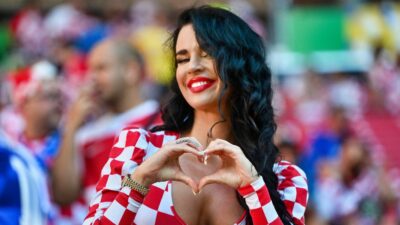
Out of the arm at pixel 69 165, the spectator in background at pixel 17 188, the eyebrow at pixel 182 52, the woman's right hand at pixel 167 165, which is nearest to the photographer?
the woman's right hand at pixel 167 165

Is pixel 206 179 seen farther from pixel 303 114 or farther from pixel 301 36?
pixel 301 36

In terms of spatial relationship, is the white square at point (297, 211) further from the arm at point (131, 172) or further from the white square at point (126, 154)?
the white square at point (126, 154)

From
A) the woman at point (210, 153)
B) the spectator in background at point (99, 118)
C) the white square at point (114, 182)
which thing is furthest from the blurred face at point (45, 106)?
the white square at point (114, 182)

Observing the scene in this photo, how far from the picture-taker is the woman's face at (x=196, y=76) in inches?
153

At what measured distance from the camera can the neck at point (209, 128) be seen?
402 centimetres

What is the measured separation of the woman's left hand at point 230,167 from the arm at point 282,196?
0.03m

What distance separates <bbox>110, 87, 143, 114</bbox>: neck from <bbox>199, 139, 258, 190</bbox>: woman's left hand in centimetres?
359

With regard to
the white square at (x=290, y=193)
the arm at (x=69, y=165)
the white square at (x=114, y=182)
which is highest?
the white square at (x=114, y=182)

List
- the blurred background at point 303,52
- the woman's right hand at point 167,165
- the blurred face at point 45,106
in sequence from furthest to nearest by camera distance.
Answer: the blurred background at point 303,52
the blurred face at point 45,106
the woman's right hand at point 167,165

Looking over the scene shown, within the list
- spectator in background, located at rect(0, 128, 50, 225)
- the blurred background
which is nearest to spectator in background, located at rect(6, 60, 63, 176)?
the blurred background

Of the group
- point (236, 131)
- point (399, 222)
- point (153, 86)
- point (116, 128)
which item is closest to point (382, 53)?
point (153, 86)

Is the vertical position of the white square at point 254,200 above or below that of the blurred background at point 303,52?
above

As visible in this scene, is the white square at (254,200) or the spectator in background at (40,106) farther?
the spectator in background at (40,106)

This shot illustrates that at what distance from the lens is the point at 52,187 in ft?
23.0
